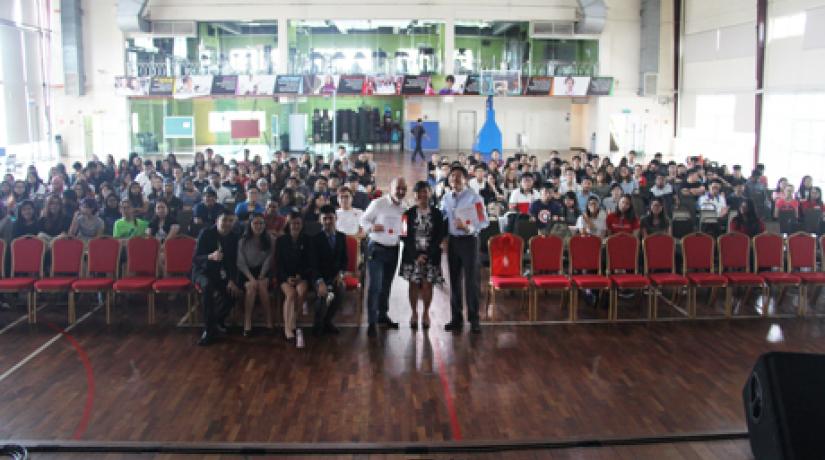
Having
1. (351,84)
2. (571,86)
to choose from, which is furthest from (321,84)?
(571,86)

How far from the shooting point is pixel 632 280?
26.9 feet

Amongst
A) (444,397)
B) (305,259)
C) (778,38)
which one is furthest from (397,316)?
(778,38)

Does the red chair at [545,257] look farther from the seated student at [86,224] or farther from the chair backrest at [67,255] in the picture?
the seated student at [86,224]

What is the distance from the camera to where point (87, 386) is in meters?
6.44

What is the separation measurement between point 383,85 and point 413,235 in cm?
1782

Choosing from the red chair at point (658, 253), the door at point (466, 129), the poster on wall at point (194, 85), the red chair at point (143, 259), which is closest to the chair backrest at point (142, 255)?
the red chair at point (143, 259)

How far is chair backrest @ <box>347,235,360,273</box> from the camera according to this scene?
8422 millimetres

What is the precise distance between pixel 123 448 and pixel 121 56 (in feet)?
73.8

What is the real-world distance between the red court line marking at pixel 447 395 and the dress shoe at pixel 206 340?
7.37 feet

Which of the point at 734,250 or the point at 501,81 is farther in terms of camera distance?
the point at 501,81

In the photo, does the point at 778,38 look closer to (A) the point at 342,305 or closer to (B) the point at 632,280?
(B) the point at 632,280

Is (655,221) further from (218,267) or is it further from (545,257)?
(218,267)

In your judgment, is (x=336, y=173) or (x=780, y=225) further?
(x=336, y=173)

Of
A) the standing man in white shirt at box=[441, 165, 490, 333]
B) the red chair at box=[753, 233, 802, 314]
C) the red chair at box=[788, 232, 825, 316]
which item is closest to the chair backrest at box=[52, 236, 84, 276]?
the standing man in white shirt at box=[441, 165, 490, 333]
